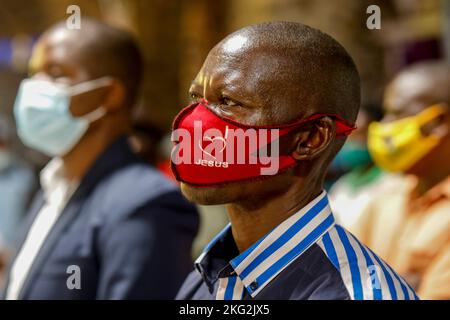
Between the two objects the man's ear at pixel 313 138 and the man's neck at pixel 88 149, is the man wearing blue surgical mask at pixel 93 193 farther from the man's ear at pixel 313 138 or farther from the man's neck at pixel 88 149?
the man's ear at pixel 313 138

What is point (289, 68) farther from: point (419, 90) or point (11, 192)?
point (11, 192)

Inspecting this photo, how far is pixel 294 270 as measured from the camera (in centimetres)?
208

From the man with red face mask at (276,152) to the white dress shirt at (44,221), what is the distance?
1.31m

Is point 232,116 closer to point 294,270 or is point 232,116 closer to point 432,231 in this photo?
point 294,270

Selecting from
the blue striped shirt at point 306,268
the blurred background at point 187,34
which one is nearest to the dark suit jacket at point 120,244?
the blue striped shirt at point 306,268

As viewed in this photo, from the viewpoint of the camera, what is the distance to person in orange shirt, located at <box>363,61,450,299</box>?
378 centimetres

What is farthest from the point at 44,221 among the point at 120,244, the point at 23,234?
the point at 120,244

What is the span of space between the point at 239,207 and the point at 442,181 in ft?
6.83

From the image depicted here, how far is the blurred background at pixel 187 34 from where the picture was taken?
7438mm

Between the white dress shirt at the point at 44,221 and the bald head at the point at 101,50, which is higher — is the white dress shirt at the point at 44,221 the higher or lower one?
the lower one

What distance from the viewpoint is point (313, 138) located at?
2.13 m

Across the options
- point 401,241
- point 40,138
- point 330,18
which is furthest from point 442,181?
point 330,18

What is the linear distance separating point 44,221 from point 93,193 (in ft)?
1.03

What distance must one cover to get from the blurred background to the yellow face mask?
5.24 feet
